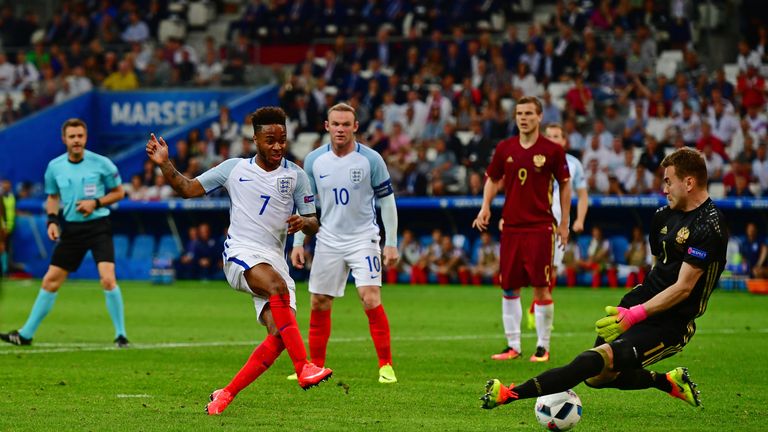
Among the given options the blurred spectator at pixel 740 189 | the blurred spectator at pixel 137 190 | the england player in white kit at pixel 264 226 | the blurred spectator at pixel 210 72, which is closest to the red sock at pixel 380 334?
the england player in white kit at pixel 264 226

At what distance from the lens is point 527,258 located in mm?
13336

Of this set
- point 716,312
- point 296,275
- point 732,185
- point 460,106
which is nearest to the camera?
point 716,312

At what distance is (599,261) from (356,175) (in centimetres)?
1497

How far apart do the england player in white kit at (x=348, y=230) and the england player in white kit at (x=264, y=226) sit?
1.70 m

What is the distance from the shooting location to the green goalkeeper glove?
8.11 metres

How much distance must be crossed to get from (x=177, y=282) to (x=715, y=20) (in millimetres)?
13743

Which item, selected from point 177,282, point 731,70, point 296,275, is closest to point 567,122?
point 731,70

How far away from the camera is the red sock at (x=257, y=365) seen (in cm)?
932

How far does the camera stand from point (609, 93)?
28859 millimetres

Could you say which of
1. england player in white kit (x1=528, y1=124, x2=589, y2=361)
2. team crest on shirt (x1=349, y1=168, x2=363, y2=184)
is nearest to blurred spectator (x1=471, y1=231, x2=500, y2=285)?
england player in white kit (x1=528, y1=124, x2=589, y2=361)

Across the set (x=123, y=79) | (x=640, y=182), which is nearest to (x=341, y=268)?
(x=640, y=182)

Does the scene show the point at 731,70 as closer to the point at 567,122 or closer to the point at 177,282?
the point at 567,122

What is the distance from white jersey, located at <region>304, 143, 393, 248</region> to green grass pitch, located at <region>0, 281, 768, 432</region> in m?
1.24

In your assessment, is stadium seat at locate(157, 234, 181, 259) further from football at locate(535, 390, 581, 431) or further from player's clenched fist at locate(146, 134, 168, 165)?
football at locate(535, 390, 581, 431)
